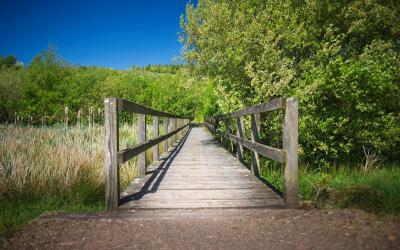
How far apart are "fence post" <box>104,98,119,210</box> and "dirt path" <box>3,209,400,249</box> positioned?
0.22 m

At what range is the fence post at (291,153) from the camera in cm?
381

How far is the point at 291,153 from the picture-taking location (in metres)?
A: 3.83

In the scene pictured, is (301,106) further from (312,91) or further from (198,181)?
(198,181)

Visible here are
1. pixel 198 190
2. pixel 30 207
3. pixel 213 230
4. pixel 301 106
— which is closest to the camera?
pixel 213 230

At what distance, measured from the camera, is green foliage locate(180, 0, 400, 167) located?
8094 mm

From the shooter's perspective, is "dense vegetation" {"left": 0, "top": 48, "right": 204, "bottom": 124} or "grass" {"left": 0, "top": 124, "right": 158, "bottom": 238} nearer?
"grass" {"left": 0, "top": 124, "right": 158, "bottom": 238}

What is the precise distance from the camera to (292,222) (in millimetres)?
3352

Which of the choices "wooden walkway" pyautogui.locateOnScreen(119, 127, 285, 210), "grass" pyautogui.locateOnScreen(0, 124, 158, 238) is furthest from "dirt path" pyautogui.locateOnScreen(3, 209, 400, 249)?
"grass" pyautogui.locateOnScreen(0, 124, 158, 238)

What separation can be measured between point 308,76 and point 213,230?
649 centimetres

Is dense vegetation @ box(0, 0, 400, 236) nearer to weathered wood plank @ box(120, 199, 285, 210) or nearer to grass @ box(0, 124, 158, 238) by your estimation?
grass @ box(0, 124, 158, 238)

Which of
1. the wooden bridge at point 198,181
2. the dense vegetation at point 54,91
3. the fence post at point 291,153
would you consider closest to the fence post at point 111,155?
the wooden bridge at point 198,181

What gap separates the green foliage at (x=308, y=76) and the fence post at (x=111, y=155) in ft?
15.7

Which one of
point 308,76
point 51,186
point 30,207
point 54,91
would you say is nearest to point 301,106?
point 308,76

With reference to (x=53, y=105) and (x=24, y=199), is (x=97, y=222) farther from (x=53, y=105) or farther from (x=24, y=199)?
(x=53, y=105)
